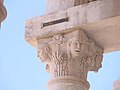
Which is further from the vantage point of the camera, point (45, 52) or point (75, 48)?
point (45, 52)

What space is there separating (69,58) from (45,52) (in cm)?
62

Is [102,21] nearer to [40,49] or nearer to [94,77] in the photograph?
[40,49]

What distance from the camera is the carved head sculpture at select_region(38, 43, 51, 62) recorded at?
10409 mm

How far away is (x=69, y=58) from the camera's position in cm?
1016

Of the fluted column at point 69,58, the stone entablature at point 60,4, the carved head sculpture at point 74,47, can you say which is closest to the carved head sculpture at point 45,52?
the fluted column at point 69,58

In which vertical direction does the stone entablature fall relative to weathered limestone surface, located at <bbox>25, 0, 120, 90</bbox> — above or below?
above

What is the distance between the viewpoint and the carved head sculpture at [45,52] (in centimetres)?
1041

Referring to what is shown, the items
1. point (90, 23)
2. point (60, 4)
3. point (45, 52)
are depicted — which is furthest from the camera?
point (60, 4)

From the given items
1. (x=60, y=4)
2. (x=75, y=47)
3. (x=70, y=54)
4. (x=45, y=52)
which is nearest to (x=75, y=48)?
(x=75, y=47)

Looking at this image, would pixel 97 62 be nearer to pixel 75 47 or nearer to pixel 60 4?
pixel 75 47

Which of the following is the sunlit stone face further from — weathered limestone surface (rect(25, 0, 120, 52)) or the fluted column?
weathered limestone surface (rect(25, 0, 120, 52))

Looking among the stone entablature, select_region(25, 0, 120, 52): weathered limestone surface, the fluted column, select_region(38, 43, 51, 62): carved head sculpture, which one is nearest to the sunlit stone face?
the fluted column

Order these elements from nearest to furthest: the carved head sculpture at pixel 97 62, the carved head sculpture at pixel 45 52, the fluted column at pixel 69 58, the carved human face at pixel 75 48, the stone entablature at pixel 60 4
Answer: the fluted column at pixel 69 58 < the carved human face at pixel 75 48 < the carved head sculpture at pixel 45 52 < the carved head sculpture at pixel 97 62 < the stone entablature at pixel 60 4

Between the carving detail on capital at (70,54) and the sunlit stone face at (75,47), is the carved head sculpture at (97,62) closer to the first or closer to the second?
the carving detail on capital at (70,54)
